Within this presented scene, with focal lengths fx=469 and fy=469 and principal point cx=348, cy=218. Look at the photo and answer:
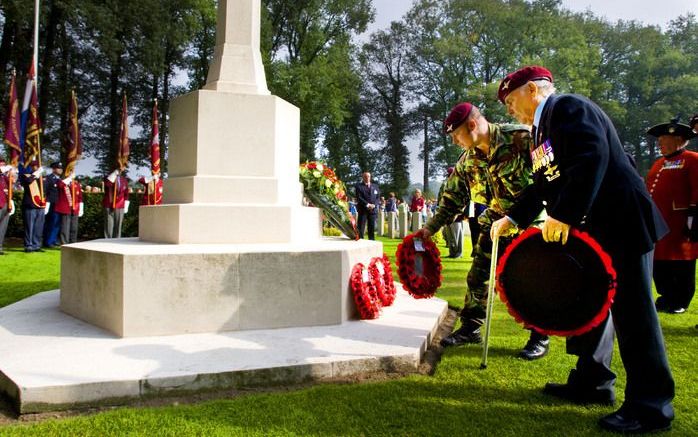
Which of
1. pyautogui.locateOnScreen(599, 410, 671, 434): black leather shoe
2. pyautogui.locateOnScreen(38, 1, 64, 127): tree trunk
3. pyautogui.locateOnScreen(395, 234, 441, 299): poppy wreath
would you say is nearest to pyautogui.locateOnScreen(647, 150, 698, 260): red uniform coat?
pyautogui.locateOnScreen(395, 234, 441, 299): poppy wreath

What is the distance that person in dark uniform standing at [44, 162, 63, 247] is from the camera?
13.2 metres

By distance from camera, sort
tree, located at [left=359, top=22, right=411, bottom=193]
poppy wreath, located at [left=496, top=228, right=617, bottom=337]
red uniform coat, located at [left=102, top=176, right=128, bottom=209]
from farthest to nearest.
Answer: tree, located at [left=359, top=22, right=411, bottom=193]
red uniform coat, located at [left=102, top=176, right=128, bottom=209]
poppy wreath, located at [left=496, top=228, right=617, bottom=337]

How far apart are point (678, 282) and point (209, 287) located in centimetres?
574

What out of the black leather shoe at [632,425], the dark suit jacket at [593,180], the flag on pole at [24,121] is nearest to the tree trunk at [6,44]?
the flag on pole at [24,121]

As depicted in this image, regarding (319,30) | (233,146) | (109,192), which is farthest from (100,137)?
(233,146)

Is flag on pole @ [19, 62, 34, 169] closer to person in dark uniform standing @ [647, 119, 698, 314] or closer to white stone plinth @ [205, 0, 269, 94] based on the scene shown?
white stone plinth @ [205, 0, 269, 94]

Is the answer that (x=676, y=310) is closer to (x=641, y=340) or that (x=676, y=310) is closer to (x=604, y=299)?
(x=641, y=340)

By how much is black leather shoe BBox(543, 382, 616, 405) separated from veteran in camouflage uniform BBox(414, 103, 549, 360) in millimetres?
831

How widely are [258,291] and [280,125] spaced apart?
7.05ft

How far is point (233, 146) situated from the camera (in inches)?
206

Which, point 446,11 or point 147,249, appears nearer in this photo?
point 147,249

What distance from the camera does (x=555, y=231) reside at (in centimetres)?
245

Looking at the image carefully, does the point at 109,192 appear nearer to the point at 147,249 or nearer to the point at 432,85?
the point at 147,249

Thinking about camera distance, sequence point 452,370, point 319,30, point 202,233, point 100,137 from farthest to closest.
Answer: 1. point 319,30
2. point 100,137
3. point 202,233
4. point 452,370
